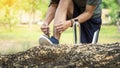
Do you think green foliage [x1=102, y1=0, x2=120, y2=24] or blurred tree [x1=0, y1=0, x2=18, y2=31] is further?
green foliage [x1=102, y1=0, x2=120, y2=24]

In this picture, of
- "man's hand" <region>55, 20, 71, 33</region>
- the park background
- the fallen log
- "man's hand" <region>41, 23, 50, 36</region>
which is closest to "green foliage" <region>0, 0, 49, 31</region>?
the park background

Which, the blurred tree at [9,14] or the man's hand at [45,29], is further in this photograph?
the blurred tree at [9,14]

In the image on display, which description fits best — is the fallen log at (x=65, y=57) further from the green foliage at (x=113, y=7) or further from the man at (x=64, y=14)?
the green foliage at (x=113, y=7)

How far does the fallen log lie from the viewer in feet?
4.56

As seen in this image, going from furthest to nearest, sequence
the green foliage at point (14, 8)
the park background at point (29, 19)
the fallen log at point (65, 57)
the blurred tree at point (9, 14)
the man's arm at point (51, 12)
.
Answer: the park background at point (29, 19) < the blurred tree at point (9, 14) < the green foliage at point (14, 8) < the man's arm at point (51, 12) < the fallen log at point (65, 57)

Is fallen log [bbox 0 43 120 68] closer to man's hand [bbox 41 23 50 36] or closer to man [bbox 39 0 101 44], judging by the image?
man [bbox 39 0 101 44]

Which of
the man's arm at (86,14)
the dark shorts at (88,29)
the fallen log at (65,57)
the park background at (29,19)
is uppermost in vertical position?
the man's arm at (86,14)

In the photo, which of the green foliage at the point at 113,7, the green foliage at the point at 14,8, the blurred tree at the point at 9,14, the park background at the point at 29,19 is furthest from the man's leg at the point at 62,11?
the green foliage at the point at 113,7

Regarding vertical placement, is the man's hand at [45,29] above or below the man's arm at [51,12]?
below

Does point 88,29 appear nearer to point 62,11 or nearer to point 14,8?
point 62,11

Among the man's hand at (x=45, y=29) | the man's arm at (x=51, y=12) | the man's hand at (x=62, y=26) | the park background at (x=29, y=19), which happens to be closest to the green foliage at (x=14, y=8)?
the park background at (x=29, y=19)

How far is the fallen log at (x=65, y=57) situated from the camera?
1391mm

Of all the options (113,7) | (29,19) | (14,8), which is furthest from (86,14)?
(29,19)

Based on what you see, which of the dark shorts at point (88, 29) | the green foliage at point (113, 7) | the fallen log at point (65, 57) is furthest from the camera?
the green foliage at point (113, 7)
